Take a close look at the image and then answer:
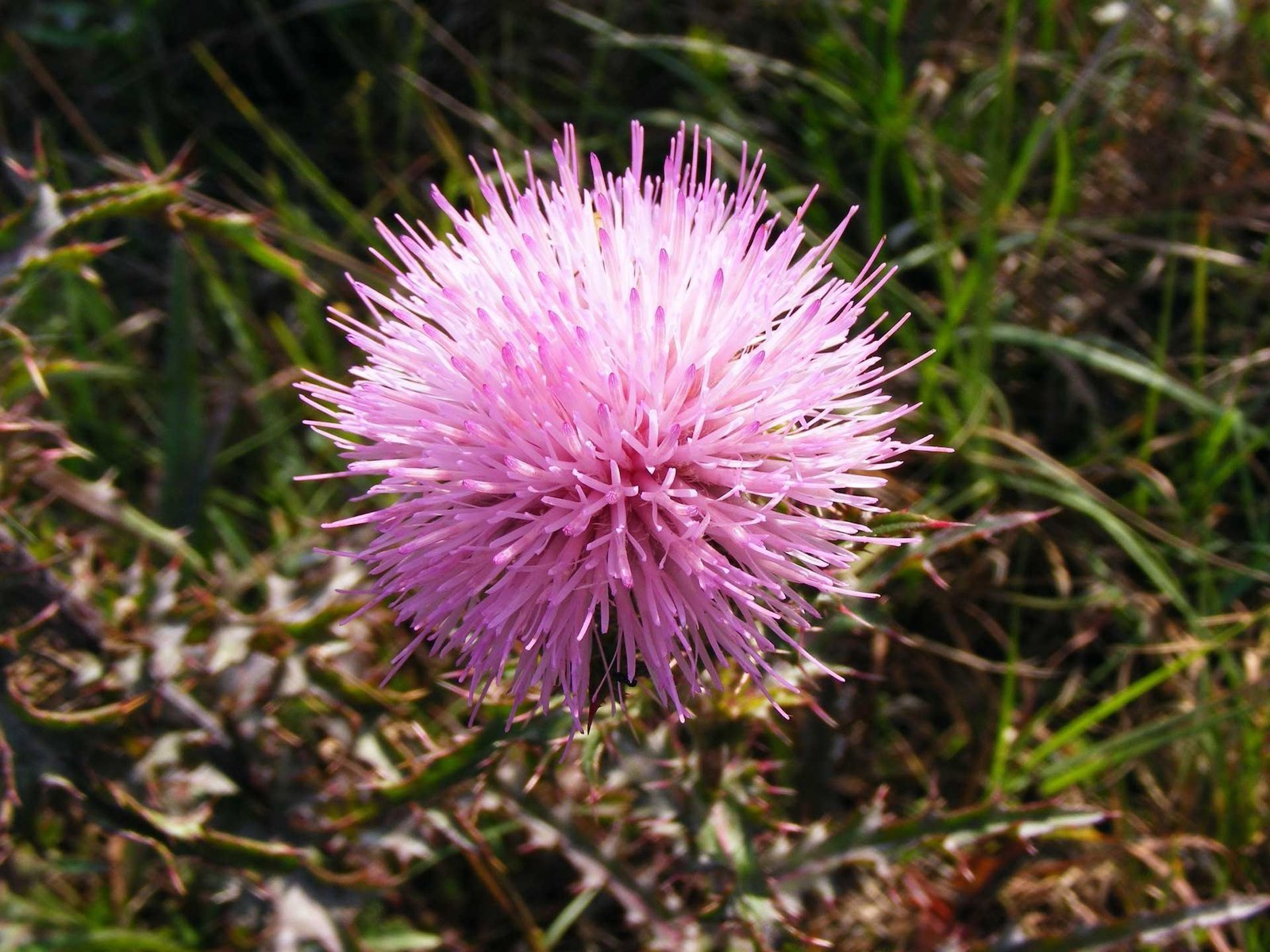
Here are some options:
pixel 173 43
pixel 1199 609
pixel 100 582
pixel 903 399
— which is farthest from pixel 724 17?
pixel 100 582

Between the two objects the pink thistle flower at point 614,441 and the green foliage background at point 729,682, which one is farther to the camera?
the green foliage background at point 729,682

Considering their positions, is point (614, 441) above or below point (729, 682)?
above

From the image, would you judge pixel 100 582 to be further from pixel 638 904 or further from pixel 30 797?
pixel 638 904

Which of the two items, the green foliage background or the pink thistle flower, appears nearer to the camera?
the pink thistle flower

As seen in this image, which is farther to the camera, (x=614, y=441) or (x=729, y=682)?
(x=729, y=682)
